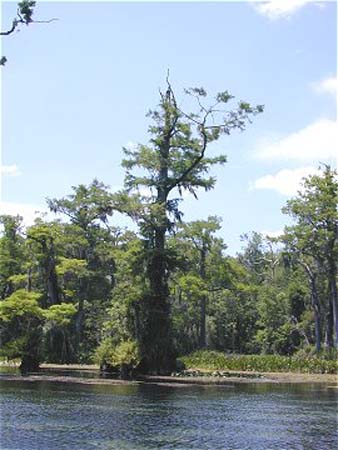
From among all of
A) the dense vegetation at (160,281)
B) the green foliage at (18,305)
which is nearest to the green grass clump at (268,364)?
the dense vegetation at (160,281)

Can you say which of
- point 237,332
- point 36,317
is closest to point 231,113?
point 36,317

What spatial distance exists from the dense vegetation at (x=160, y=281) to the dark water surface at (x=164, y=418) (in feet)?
43.2

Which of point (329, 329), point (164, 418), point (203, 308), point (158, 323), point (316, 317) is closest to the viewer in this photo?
point (164, 418)

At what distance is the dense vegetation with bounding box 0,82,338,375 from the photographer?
4419 centimetres

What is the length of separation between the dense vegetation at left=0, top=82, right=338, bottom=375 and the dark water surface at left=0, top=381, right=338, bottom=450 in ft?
43.2

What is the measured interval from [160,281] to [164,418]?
81.9 ft

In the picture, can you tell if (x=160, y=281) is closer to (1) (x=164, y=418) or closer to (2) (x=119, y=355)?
(2) (x=119, y=355)

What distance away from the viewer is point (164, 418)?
2070 cm

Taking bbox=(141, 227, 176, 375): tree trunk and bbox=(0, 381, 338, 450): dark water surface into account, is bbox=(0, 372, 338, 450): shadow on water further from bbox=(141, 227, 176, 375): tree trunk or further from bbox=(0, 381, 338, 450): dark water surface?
bbox=(141, 227, 176, 375): tree trunk

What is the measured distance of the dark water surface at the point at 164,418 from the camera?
16.6 metres

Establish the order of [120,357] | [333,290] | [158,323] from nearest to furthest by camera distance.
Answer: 1. [120,357]
2. [158,323]
3. [333,290]

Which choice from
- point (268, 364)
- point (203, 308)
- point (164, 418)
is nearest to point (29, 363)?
point (268, 364)

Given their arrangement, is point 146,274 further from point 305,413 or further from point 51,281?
point 305,413

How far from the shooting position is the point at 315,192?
5738 cm
